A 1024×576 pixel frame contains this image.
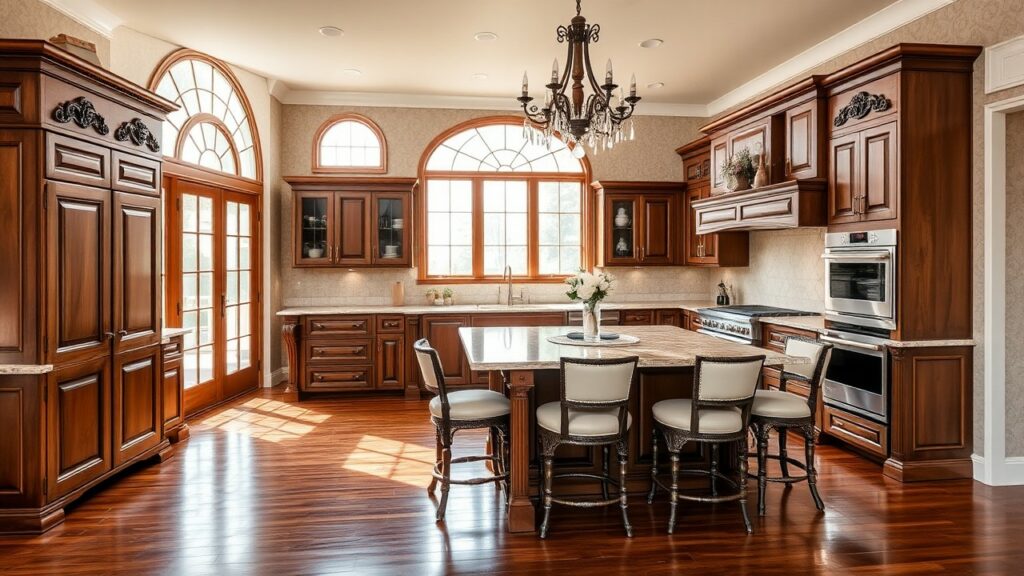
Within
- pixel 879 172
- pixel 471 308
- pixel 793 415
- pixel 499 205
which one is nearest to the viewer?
pixel 793 415

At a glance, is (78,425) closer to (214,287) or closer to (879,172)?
(214,287)

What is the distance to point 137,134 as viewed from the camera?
12.8 feet

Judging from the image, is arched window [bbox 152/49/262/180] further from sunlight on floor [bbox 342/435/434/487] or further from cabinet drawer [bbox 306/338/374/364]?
sunlight on floor [bbox 342/435/434/487]

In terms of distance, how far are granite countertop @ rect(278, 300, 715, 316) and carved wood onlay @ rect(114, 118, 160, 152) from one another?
241cm

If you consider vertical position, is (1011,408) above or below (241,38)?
below

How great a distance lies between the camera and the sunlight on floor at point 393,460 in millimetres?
3959

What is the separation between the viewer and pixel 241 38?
519 cm

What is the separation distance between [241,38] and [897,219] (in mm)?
5209

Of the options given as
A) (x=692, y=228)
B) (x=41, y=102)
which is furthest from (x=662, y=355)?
(x=692, y=228)

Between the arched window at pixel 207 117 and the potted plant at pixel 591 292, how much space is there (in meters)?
3.50

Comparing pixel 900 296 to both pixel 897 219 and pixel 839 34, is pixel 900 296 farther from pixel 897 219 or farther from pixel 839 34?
pixel 839 34

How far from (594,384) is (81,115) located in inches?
125

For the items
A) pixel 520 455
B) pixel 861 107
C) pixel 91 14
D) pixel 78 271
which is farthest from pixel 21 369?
pixel 861 107

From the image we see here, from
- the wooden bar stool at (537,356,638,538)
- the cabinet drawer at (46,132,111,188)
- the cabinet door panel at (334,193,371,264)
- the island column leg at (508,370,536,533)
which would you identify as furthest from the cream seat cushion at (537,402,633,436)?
the cabinet door panel at (334,193,371,264)
